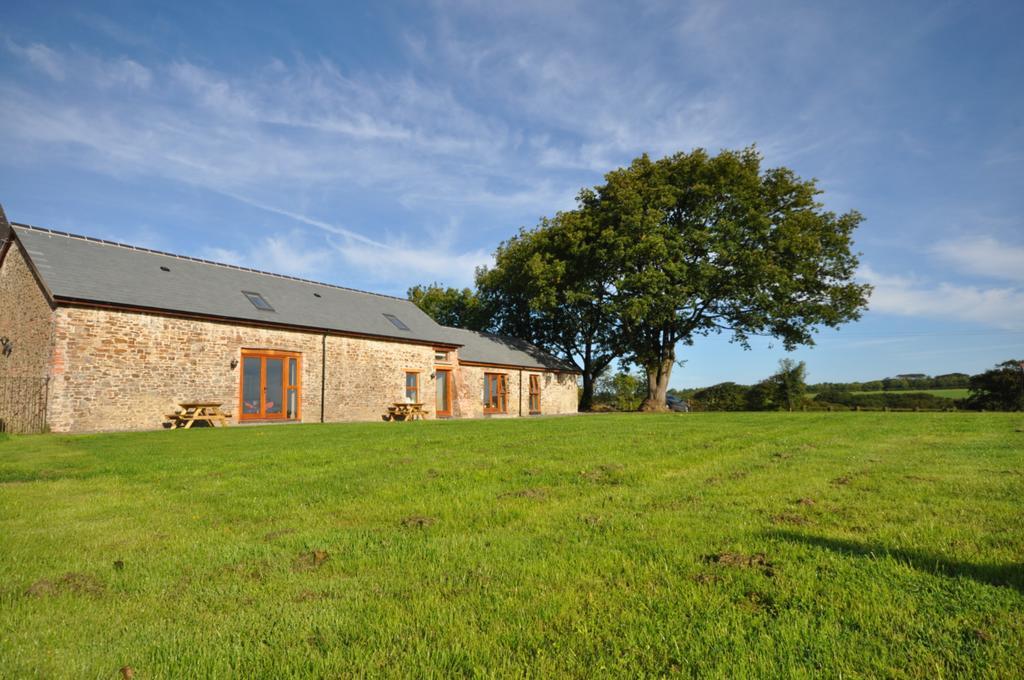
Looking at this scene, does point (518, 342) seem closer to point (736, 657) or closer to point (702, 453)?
point (702, 453)

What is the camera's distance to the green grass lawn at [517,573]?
2.20m

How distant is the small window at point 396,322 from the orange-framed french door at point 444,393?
2591 mm

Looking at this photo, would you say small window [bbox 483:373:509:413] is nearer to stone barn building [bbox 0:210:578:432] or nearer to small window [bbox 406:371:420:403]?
stone barn building [bbox 0:210:578:432]

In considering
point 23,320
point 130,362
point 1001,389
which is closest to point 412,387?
point 130,362

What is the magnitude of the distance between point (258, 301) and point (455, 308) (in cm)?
2410

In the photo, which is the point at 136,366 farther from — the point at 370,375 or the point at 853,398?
the point at 853,398

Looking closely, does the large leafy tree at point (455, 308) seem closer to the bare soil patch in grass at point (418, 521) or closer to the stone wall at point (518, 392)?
the stone wall at point (518, 392)

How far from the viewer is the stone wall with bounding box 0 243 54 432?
14.3m

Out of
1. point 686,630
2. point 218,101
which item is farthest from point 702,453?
point 218,101

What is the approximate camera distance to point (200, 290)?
60.2ft

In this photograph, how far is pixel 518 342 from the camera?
33.3 metres

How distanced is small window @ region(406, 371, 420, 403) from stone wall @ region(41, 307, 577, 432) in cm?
31

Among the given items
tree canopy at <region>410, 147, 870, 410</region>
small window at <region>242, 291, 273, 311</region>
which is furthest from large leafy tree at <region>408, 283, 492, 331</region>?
small window at <region>242, 291, 273, 311</region>

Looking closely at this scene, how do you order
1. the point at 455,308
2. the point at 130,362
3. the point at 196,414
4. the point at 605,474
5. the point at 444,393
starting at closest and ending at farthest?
the point at 605,474 < the point at 130,362 < the point at 196,414 < the point at 444,393 < the point at 455,308
